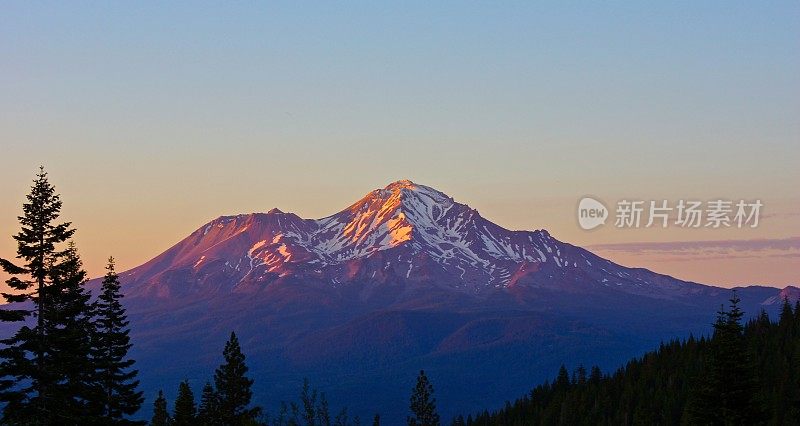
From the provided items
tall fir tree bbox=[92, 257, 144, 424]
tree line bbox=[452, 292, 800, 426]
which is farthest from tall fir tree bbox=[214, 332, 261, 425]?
tree line bbox=[452, 292, 800, 426]

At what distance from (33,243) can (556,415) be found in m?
121

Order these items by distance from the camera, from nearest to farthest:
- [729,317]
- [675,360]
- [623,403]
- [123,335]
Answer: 1. [729,317]
2. [123,335]
3. [623,403]
4. [675,360]

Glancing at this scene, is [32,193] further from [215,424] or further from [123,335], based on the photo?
[215,424]

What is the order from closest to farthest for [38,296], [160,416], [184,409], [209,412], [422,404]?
[38,296], [184,409], [209,412], [160,416], [422,404]

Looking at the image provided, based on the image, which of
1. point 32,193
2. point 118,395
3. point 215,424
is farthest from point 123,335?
point 215,424

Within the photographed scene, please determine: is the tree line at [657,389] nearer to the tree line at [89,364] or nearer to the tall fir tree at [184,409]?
the tree line at [89,364]

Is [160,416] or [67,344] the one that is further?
[160,416]

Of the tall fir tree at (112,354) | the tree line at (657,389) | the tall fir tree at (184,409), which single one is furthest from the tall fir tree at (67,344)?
the tree line at (657,389)

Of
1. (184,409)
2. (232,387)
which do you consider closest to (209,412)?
(232,387)

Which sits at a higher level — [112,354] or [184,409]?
[112,354]

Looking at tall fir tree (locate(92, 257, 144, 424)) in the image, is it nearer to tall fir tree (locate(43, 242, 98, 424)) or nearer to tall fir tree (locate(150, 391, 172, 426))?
tall fir tree (locate(43, 242, 98, 424))

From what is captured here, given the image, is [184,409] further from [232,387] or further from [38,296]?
[38,296]

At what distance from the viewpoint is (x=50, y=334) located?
46.6 m

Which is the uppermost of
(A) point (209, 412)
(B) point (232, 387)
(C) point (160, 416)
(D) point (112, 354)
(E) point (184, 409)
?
(D) point (112, 354)
